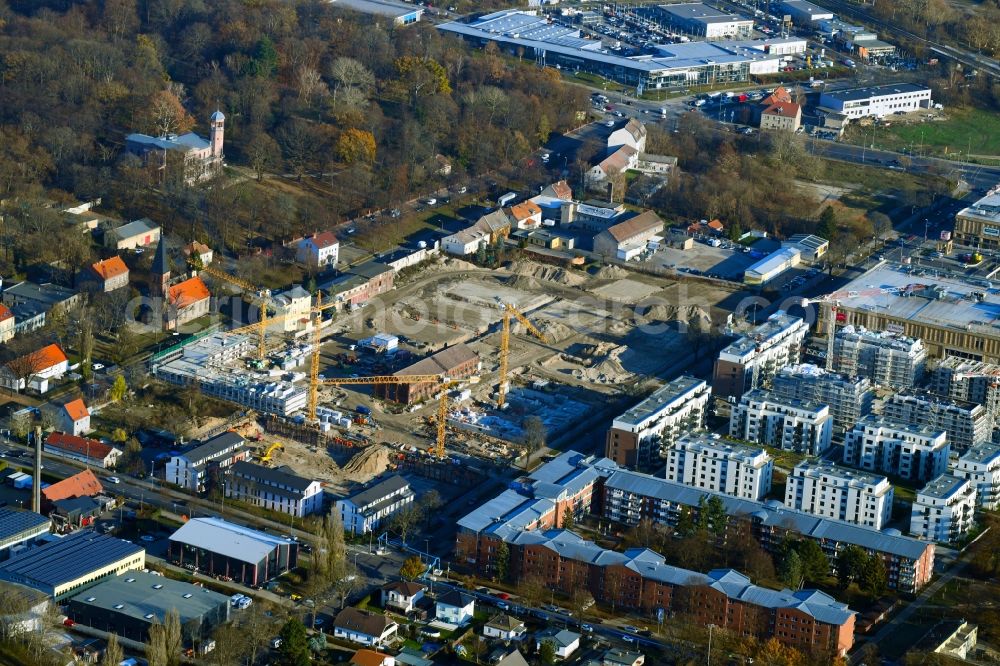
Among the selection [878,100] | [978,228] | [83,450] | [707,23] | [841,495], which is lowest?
[83,450]

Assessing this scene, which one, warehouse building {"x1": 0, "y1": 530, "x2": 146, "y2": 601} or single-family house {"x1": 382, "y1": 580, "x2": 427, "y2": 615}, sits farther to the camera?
single-family house {"x1": 382, "y1": 580, "x2": 427, "y2": 615}

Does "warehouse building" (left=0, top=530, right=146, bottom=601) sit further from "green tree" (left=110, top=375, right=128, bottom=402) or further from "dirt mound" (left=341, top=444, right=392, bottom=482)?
"green tree" (left=110, top=375, right=128, bottom=402)

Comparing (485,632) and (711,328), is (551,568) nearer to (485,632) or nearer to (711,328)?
(485,632)

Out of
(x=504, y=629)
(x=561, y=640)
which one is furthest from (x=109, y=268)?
(x=561, y=640)

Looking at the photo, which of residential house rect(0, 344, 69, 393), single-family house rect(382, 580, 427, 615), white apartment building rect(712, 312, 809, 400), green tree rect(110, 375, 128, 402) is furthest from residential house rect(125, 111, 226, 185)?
single-family house rect(382, 580, 427, 615)

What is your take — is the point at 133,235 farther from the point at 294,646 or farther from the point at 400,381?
the point at 294,646

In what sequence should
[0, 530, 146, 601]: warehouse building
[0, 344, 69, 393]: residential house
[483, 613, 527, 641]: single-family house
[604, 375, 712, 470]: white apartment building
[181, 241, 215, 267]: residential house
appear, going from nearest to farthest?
1. [483, 613, 527, 641]: single-family house
2. [0, 530, 146, 601]: warehouse building
3. [604, 375, 712, 470]: white apartment building
4. [0, 344, 69, 393]: residential house
5. [181, 241, 215, 267]: residential house

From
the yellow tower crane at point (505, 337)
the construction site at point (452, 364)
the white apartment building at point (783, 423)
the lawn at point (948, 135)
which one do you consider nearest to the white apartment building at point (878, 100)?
the lawn at point (948, 135)
